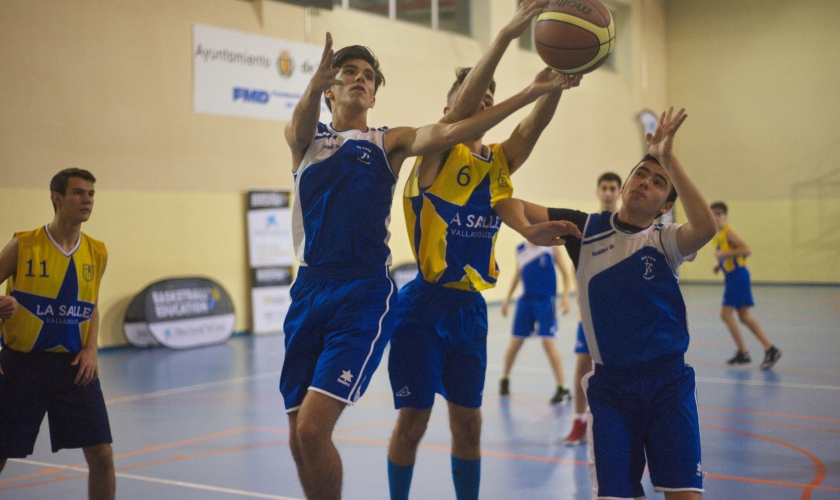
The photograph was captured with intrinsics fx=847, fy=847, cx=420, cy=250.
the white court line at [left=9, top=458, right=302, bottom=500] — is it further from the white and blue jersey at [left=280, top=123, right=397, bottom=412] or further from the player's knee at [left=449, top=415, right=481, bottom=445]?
the white and blue jersey at [left=280, top=123, right=397, bottom=412]

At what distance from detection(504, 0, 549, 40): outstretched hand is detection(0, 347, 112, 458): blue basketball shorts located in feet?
8.21

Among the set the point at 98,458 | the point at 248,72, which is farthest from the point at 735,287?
Result: the point at 98,458

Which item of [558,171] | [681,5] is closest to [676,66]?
[681,5]

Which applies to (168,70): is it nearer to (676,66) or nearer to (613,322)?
(613,322)

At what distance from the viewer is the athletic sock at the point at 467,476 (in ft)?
12.7

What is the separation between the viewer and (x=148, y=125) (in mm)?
11398

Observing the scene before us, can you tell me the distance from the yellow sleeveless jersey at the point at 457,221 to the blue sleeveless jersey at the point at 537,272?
3.69 m

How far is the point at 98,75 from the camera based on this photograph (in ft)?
35.6

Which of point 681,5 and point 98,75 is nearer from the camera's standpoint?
point 98,75

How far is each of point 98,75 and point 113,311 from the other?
305 centimetres

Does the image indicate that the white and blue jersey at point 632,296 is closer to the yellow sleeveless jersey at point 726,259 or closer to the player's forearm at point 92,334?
the player's forearm at point 92,334

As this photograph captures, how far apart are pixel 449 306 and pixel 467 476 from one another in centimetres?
79

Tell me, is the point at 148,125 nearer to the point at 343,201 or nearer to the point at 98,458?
the point at 98,458

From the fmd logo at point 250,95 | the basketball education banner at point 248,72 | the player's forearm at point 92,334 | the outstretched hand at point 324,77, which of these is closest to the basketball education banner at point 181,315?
the basketball education banner at point 248,72
